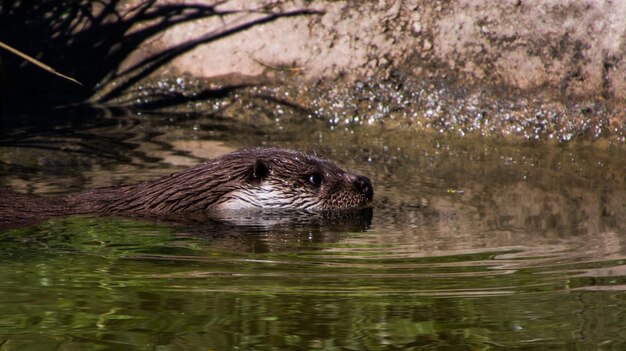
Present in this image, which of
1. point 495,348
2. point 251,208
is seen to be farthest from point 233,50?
point 495,348

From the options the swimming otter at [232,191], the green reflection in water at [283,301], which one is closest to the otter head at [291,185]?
the swimming otter at [232,191]

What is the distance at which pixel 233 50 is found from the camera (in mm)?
8586

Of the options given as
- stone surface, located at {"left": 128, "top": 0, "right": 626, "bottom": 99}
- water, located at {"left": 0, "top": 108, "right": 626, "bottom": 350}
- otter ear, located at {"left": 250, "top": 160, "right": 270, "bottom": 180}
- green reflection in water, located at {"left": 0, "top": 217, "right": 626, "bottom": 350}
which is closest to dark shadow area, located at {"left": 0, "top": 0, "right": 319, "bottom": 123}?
stone surface, located at {"left": 128, "top": 0, "right": 626, "bottom": 99}

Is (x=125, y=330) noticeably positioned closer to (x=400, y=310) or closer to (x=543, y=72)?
(x=400, y=310)

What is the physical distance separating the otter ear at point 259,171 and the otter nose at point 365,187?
A: 1.75ft

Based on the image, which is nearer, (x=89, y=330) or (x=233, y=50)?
(x=89, y=330)

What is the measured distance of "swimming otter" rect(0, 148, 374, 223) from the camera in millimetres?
6195

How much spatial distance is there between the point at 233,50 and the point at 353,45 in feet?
2.99

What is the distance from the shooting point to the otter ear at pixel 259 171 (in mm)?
6480

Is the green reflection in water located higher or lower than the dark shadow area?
lower

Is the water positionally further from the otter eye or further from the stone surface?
the stone surface

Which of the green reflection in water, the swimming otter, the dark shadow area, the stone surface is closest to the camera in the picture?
the green reflection in water

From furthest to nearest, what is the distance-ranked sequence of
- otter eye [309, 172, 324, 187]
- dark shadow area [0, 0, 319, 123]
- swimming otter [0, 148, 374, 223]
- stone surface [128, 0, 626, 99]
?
dark shadow area [0, 0, 319, 123], stone surface [128, 0, 626, 99], otter eye [309, 172, 324, 187], swimming otter [0, 148, 374, 223]

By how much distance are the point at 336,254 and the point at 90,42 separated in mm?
4142
